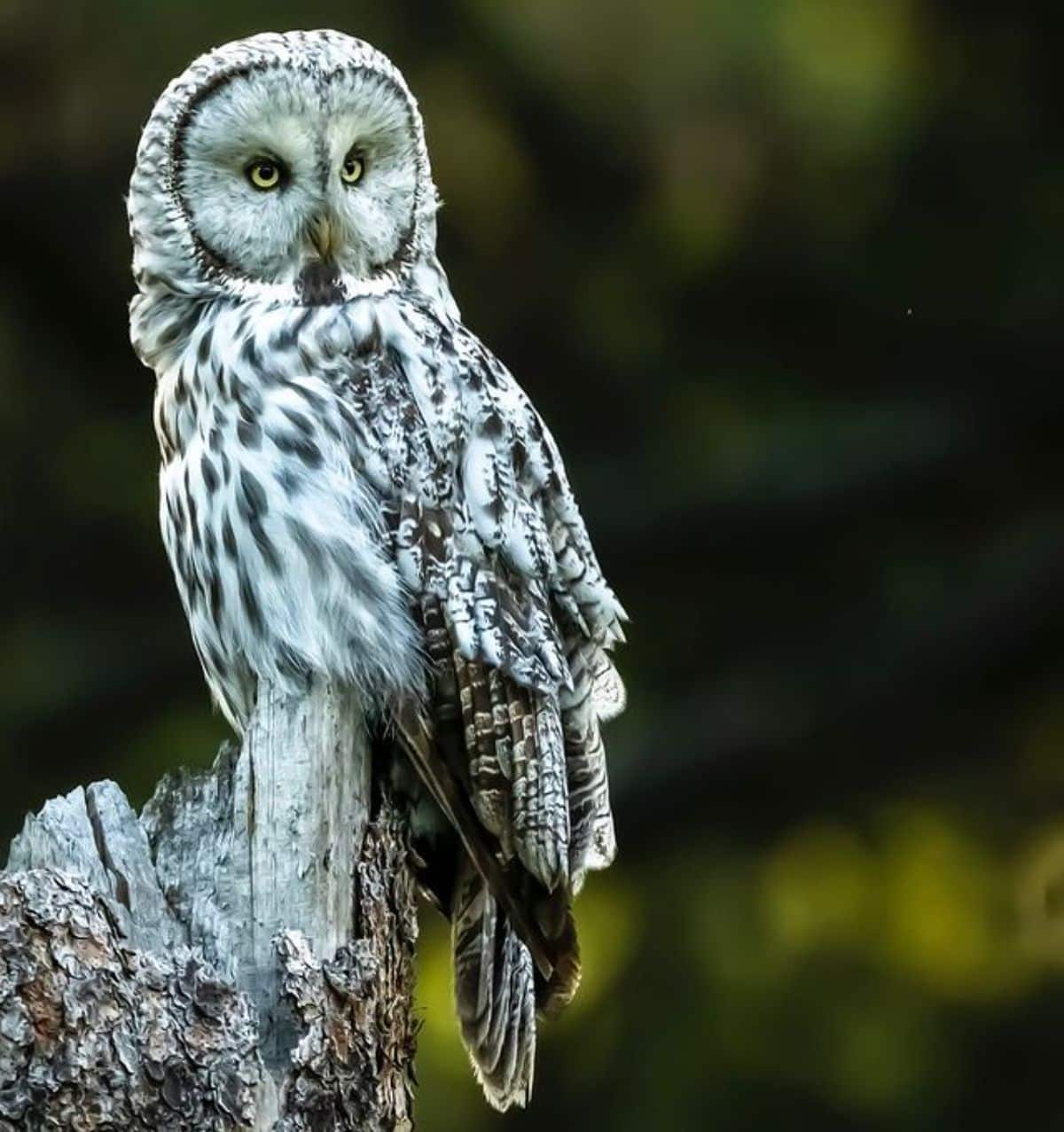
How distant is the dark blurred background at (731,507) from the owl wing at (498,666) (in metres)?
2.54

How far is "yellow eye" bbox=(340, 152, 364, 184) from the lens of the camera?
11.3 feet

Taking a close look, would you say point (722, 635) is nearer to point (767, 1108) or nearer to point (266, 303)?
point (767, 1108)

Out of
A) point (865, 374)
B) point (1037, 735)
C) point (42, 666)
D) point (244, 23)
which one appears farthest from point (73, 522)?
point (1037, 735)

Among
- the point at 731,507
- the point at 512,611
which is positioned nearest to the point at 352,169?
the point at 512,611

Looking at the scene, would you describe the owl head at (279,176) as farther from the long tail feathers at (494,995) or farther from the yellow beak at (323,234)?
the long tail feathers at (494,995)

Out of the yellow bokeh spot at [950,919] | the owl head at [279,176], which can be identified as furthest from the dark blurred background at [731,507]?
the owl head at [279,176]

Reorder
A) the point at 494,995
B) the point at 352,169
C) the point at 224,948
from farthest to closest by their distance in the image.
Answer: the point at 352,169
the point at 494,995
the point at 224,948

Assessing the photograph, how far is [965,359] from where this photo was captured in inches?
237

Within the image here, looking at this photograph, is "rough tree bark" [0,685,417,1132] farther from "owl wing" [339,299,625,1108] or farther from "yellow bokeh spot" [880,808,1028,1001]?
"yellow bokeh spot" [880,808,1028,1001]

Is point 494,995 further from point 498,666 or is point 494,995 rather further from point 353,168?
point 353,168

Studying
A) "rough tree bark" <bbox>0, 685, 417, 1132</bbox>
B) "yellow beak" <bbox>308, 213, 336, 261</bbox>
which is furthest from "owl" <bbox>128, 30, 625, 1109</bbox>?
"rough tree bark" <bbox>0, 685, 417, 1132</bbox>

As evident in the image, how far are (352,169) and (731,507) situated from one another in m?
2.71

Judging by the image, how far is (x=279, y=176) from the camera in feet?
11.3

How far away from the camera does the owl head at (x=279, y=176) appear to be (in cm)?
339
